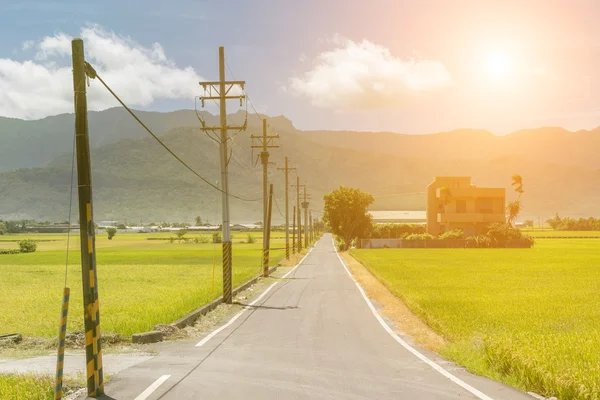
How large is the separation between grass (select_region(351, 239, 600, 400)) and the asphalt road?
0.59 meters

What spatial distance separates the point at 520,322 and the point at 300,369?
911cm

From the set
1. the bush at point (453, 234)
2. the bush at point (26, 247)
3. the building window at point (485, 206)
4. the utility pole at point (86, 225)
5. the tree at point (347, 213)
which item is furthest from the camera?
the building window at point (485, 206)

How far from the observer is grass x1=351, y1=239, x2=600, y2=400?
34.7 ft

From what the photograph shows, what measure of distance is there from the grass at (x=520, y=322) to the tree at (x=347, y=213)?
5548 centimetres

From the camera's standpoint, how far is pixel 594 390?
910 cm

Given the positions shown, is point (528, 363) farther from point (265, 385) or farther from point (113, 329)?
point (113, 329)

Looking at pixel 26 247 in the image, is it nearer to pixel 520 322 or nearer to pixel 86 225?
pixel 520 322

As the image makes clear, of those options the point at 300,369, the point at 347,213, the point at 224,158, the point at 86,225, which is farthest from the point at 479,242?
the point at 86,225

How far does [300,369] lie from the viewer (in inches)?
477

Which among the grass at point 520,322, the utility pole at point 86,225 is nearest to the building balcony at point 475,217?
the grass at point 520,322

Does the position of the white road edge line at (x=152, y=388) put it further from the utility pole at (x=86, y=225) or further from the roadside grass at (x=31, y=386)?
the roadside grass at (x=31, y=386)

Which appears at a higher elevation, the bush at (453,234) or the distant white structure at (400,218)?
the distant white structure at (400,218)

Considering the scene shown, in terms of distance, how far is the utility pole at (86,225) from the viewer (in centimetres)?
1068

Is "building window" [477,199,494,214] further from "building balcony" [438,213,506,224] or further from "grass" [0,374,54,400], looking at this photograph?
"grass" [0,374,54,400]
